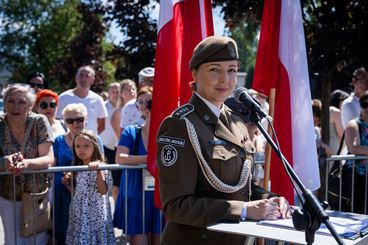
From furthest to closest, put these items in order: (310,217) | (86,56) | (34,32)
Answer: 1. (34,32)
2. (86,56)
3. (310,217)

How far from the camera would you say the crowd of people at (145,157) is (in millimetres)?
2406

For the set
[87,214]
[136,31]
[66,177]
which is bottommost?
[87,214]

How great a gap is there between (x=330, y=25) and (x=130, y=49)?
427 centimetres

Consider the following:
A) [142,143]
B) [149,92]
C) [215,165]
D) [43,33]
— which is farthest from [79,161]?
[43,33]

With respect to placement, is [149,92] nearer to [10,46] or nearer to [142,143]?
[142,143]

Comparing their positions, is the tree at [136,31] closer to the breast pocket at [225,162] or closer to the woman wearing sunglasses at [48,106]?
the woman wearing sunglasses at [48,106]

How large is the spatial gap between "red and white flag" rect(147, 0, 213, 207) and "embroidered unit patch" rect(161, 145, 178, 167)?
1.51m

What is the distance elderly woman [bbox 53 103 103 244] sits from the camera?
15.2 ft

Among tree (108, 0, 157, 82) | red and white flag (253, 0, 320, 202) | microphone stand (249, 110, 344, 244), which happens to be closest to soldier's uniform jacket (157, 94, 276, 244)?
microphone stand (249, 110, 344, 244)

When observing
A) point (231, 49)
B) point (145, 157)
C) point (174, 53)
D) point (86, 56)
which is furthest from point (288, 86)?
point (86, 56)

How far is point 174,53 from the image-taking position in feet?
13.2

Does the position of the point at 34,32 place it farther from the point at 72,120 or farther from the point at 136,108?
the point at 72,120

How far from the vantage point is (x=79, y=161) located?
455 centimetres

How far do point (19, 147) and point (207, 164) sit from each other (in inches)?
85.4
